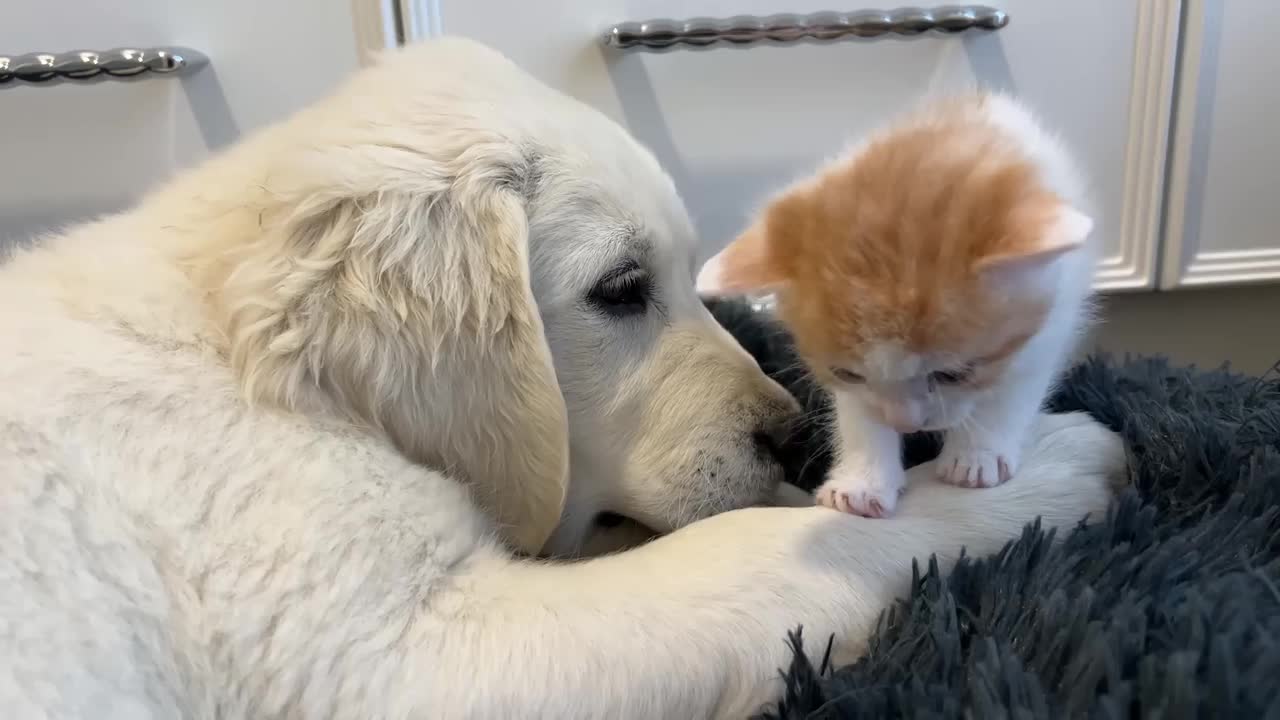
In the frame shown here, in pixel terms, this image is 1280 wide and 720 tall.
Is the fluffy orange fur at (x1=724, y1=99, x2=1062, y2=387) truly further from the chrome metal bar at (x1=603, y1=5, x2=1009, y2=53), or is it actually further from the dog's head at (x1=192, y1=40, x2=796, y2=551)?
the chrome metal bar at (x1=603, y1=5, x2=1009, y2=53)

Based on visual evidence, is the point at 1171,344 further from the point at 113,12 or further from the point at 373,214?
the point at 113,12

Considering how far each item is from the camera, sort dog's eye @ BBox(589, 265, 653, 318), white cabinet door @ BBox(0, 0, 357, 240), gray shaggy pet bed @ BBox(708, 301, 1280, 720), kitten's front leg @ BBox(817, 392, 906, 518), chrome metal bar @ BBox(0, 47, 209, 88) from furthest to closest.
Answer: white cabinet door @ BBox(0, 0, 357, 240) → chrome metal bar @ BBox(0, 47, 209, 88) → dog's eye @ BBox(589, 265, 653, 318) → kitten's front leg @ BBox(817, 392, 906, 518) → gray shaggy pet bed @ BBox(708, 301, 1280, 720)

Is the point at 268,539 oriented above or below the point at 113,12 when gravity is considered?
below

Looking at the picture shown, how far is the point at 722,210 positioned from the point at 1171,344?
969mm

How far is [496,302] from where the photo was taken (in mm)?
914

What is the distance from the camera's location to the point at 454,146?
3.12 ft

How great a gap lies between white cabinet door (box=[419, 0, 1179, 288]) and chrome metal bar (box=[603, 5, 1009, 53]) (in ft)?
0.23

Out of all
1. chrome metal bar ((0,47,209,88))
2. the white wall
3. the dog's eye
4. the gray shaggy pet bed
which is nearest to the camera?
the gray shaggy pet bed

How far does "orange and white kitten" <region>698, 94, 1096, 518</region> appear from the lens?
729 mm

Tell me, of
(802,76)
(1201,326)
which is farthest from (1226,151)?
(802,76)

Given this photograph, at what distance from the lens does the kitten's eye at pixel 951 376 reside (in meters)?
0.78

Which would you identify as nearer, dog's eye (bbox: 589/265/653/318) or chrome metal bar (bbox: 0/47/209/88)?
dog's eye (bbox: 589/265/653/318)

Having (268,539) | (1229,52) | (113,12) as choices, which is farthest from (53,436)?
(1229,52)

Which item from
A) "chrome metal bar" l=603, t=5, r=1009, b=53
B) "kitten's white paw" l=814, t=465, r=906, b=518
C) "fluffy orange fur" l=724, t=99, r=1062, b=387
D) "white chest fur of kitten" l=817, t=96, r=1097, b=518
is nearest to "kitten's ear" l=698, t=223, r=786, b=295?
"fluffy orange fur" l=724, t=99, r=1062, b=387
